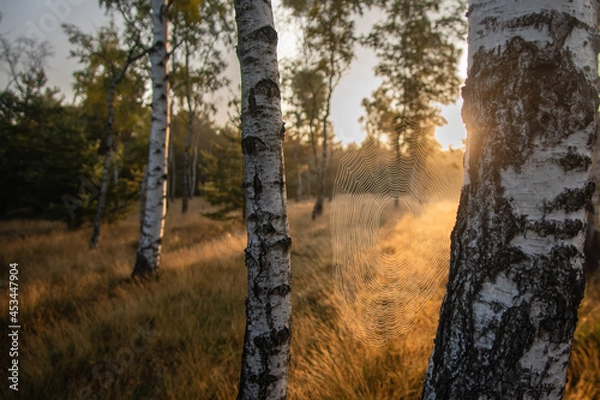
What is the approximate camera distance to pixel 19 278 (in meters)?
5.32

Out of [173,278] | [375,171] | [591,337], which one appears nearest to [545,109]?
[375,171]

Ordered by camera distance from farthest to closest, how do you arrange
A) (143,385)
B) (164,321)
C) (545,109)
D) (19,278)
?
(19,278) → (164,321) → (143,385) → (545,109)

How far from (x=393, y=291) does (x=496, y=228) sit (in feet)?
8.13

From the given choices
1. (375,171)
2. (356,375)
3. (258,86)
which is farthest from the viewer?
(375,171)

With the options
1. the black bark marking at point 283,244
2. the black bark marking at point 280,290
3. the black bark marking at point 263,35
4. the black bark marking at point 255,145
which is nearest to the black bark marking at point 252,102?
the black bark marking at point 255,145

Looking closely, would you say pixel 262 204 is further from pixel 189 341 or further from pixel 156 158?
pixel 156 158

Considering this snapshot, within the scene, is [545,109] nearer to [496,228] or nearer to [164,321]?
[496,228]

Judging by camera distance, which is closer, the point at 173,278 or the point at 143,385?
the point at 143,385

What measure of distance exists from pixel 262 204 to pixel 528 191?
1.19m

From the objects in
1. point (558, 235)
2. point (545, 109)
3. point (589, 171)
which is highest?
point (545, 109)

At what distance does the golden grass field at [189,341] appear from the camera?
2229 mm

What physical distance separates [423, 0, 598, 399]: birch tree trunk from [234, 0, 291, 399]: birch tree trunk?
0.98m

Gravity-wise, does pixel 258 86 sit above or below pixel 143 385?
above

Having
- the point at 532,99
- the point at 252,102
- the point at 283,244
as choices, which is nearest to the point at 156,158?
the point at 252,102
